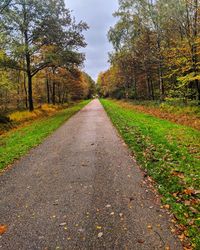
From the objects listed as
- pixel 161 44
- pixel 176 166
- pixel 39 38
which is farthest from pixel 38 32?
pixel 176 166

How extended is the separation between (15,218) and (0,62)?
18.5m

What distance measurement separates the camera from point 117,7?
92.7 ft

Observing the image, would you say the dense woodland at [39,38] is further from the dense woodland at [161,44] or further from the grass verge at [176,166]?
the grass verge at [176,166]

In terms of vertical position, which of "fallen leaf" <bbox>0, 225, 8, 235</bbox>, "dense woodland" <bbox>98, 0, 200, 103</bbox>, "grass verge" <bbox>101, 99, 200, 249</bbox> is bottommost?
"fallen leaf" <bbox>0, 225, 8, 235</bbox>

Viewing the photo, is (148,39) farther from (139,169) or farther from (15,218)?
(15,218)

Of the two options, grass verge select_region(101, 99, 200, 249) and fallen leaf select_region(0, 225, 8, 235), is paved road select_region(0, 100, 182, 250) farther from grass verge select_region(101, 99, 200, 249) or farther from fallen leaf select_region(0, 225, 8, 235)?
grass verge select_region(101, 99, 200, 249)

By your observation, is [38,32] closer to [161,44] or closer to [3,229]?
[161,44]

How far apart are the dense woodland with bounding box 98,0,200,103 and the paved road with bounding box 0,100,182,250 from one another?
1049 cm

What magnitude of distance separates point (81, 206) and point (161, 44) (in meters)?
22.5

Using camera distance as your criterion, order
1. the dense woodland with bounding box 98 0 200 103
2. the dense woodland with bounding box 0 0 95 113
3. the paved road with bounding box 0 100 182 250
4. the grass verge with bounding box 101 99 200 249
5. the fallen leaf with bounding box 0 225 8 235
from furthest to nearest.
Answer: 1. the dense woodland with bounding box 0 0 95 113
2. the dense woodland with bounding box 98 0 200 103
3. the grass verge with bounding box 101 99 200 249
4. the fallen leaf with bounding box 0 225 8 235
5. the paved road with bounding box 0 100 182 250

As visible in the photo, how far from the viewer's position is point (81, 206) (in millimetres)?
4641

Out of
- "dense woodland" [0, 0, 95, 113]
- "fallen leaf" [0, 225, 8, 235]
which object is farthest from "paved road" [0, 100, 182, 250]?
"dense woodland" [0, 0, 95, 113]

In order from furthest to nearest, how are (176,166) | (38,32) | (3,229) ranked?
(38,32) → (176,166) → (3,229)

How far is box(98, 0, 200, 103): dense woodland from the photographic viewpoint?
54.7 ft
